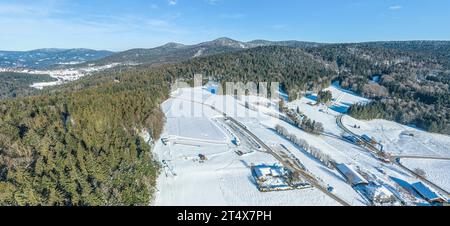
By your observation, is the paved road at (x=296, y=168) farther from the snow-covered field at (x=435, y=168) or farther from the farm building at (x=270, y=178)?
the snow-covered field at (x=435, y=168)

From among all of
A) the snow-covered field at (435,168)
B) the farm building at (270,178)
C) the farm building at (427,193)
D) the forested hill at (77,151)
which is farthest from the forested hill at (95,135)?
the farm building at (427,193)

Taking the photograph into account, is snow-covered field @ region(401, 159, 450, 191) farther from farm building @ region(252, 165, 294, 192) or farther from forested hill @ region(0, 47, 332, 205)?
forested hill @ region(0, 47, 332, 205)

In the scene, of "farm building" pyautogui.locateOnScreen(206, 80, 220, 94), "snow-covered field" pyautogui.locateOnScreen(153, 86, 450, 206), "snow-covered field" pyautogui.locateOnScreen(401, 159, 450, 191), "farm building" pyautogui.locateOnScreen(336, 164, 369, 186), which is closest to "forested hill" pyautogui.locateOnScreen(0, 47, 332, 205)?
"snow-covered field" pyautogui.locateOnScreen(153, 86, 450, 206)

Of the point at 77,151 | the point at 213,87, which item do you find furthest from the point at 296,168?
the point at 213,87

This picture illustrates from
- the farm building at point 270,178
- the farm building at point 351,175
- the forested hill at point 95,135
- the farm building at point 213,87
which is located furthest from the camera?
the farm building at point 213,87

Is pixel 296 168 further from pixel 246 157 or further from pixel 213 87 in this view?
pixel 213 87
